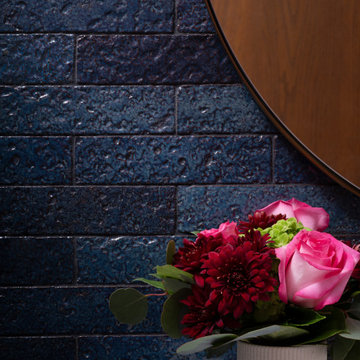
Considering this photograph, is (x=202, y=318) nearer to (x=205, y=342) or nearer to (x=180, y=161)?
(x=205, y=342)

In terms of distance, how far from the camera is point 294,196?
2.48ft

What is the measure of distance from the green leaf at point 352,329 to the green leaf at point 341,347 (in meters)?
0.02

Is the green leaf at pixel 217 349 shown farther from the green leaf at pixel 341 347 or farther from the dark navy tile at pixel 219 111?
the dark navy tile at pixel 219 111

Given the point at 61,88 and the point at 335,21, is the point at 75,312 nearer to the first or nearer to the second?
the point at 61,88

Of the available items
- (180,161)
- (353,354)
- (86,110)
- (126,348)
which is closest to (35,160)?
(86,110)

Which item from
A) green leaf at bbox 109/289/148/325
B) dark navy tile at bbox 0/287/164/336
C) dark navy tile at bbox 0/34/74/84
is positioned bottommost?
dark navy tile at bbox 0/287/164/336

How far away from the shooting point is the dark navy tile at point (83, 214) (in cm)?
75

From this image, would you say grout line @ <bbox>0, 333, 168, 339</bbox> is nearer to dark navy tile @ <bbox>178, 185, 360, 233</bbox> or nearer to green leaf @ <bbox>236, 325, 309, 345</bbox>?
dark navy tile @ <bbox>178, 185, 360, 233</bbox>

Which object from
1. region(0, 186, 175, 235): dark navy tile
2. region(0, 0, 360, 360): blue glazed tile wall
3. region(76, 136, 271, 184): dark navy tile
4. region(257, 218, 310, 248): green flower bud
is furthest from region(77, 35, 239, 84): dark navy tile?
region(257, 218, 310, 248): green flower bud

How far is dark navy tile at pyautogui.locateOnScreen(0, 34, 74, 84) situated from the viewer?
2.49ft

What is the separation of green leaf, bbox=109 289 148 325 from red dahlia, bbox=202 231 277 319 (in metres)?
0.12

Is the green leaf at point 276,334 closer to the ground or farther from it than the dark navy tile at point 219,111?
closer to the ground

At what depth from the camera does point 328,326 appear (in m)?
0.49

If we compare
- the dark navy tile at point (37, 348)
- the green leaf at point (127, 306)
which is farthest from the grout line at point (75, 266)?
the green leaf at point (127, 306)
